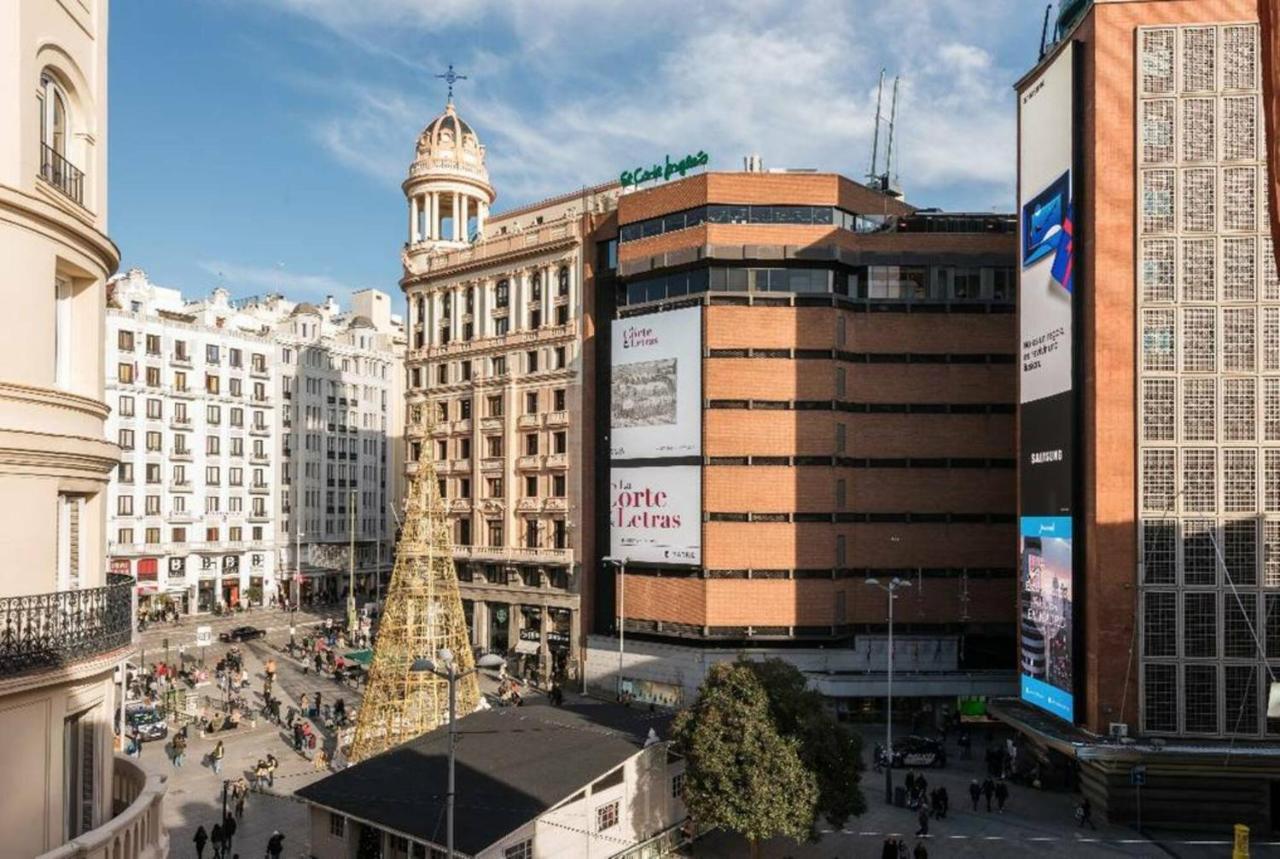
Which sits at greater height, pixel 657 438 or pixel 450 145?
pixel 450 145

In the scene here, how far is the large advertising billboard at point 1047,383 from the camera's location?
1622 inches

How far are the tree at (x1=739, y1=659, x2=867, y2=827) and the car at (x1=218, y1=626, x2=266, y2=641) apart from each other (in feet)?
197

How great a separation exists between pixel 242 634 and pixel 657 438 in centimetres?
4201

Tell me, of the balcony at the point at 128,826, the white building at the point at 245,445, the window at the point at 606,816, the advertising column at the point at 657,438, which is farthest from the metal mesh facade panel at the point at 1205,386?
the white building at the point at 245,445

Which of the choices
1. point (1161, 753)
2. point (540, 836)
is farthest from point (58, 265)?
point (1161, 753)

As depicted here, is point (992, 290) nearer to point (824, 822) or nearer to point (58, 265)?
point (824, 822)

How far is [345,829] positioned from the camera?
30453 mm

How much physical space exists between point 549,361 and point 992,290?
30.7 metres

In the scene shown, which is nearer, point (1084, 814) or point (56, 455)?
point (56, 455)

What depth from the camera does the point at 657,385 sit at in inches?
2431

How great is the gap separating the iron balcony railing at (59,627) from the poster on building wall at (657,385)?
48.7 m

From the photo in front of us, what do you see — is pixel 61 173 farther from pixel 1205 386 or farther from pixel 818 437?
pixel 818 437

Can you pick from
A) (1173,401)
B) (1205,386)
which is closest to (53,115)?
(1173,401)

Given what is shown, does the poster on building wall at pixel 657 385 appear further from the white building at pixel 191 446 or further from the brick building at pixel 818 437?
the white building at pixel 191 446
